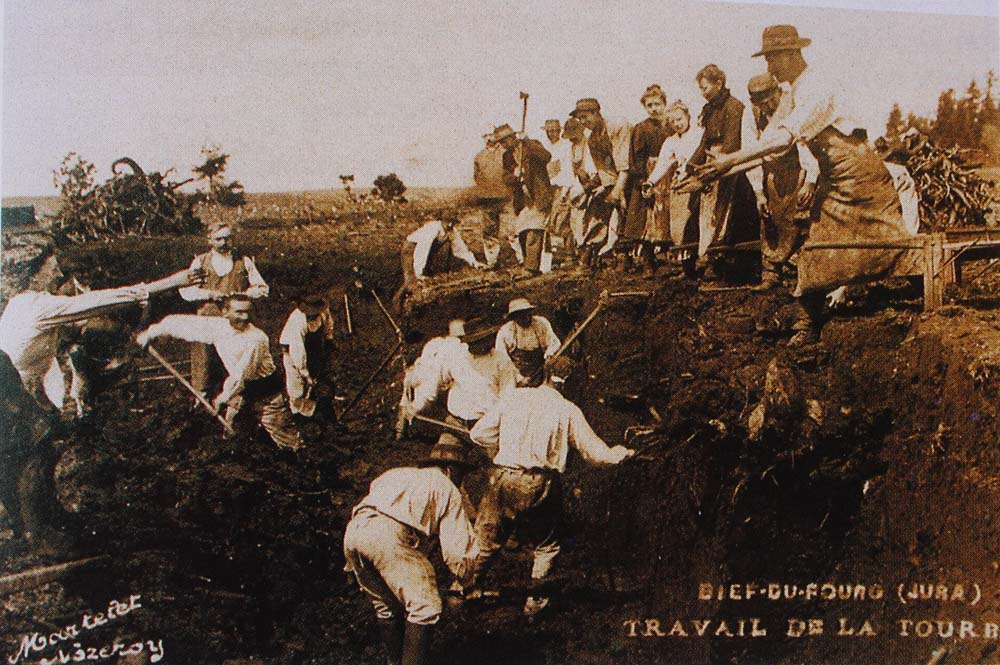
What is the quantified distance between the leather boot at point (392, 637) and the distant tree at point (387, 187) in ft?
8.28

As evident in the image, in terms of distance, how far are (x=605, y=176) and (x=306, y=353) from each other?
2135 millimetres

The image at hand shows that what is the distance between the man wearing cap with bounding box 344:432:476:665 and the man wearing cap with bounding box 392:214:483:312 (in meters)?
1.12

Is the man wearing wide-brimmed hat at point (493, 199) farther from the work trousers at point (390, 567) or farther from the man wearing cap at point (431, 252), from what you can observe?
the work trousers at point (390, 567)

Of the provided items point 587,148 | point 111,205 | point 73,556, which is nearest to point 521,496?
point 587,148

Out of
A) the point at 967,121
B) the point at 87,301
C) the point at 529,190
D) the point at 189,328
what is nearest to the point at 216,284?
the point at 189,328

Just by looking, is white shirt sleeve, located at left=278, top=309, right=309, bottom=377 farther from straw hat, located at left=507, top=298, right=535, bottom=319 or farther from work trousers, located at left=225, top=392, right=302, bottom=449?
straw hat, located at left=507, top=298, right=535, bottom=319

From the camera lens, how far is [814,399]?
5691mm

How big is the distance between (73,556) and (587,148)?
12.7ft

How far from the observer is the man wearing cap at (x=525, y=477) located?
5410 mm

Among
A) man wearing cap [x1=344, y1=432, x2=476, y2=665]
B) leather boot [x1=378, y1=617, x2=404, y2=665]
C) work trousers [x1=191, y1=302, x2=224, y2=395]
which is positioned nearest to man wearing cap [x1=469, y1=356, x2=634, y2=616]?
man wearing cap [x1=344, y1=432, x2=476, y2=665]

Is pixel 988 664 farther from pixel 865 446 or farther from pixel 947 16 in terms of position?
pixel 947 16

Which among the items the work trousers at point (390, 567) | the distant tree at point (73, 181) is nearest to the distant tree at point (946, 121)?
the work trousers at point (390, 567)

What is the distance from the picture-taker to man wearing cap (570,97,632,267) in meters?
5.60

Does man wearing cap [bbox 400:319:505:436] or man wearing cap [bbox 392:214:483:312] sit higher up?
man wearing cap [bbox 392:214:483:312]
